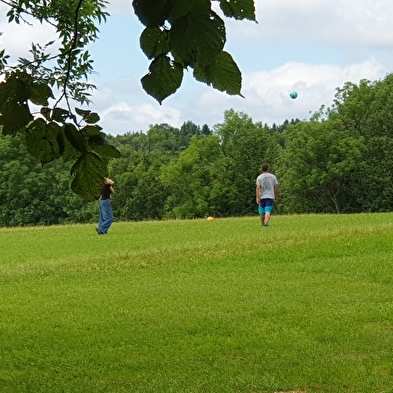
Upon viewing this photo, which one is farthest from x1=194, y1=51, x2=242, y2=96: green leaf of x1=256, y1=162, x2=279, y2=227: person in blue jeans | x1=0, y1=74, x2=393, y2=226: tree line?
x1=0, y1=74, x2=393, y2=226: tree line

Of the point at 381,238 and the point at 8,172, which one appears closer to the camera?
the point at 381,238

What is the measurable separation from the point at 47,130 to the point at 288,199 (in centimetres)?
6233

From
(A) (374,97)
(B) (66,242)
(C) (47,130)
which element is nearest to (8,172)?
(A) (374,97)

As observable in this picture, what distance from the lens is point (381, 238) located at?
14.3 meters

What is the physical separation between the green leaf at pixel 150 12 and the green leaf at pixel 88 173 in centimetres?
49

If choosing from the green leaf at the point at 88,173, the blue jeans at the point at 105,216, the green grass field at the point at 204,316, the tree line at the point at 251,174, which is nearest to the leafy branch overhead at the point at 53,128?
the green leaf at the point at 88,173

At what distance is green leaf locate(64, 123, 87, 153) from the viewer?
6.72 ft

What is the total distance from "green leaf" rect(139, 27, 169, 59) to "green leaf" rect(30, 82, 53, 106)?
42 cm

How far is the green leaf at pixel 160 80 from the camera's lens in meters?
1.75

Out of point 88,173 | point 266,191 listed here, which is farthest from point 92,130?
point 266,191

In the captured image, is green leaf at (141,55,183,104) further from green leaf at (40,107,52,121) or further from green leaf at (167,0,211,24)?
green leaf at (40,107,52,121)

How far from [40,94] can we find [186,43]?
68 cm

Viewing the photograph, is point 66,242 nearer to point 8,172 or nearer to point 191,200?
point 8,172

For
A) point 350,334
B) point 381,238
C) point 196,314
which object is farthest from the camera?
point 381,238
